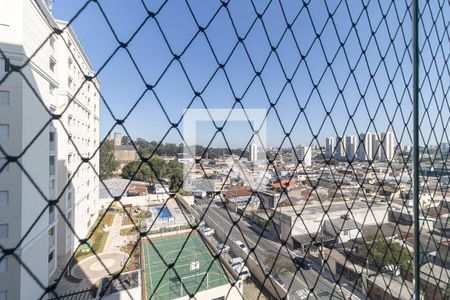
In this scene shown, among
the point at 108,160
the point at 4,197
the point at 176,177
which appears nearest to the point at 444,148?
the point at 176,177

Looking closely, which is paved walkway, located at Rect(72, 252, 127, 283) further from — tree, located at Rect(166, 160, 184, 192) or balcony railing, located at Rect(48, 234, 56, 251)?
tree, located at Rect(166, 160, 184, 192)

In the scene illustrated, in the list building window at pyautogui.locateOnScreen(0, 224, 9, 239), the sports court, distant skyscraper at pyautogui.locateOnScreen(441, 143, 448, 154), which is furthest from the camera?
the sports court

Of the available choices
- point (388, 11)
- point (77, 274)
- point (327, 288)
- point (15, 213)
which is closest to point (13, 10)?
point (15, 213)

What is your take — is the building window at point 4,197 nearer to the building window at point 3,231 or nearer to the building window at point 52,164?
the building window at point 3,231

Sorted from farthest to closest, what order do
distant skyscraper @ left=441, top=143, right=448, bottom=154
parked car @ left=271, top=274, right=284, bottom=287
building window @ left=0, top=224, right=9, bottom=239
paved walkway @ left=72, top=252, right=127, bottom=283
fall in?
paved walkway @ left=72, top=252, right=127, bottom=283
parked car @ left=271, top=274, right=284, bottom=287
building window @ left=0, top=224, right=9, bottom=239
distant skyscraper @ left=441, top=143, right=448, bottom=154

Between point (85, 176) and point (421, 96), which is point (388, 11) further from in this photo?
point (85, 176)

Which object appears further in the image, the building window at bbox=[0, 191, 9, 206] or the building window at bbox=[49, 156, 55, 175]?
the building window at bbox=[49, 156, 55, 175]

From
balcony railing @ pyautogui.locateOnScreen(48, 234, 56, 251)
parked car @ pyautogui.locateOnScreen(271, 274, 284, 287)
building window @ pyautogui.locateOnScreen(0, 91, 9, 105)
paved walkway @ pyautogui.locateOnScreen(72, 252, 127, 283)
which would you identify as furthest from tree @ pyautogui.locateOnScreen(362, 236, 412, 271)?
balcony railing @ pyautogui.locateOnScreen(48, 234, 56, 251)

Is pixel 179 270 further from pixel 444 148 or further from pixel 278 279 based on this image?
pixel 444 148
